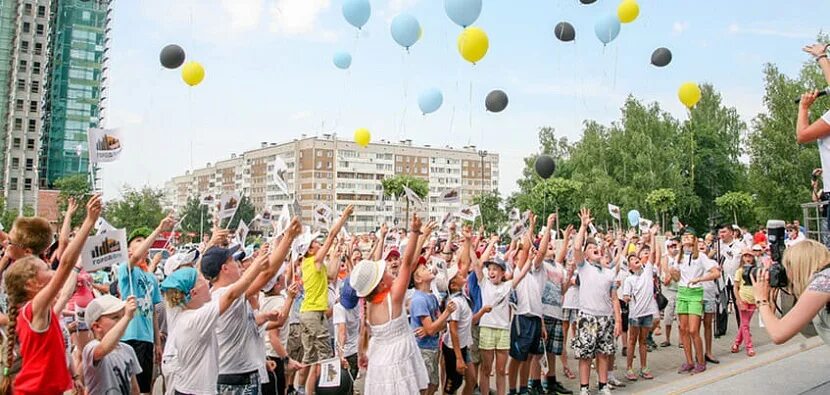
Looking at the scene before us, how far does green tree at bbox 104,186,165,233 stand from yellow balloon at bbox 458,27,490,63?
5080 cm

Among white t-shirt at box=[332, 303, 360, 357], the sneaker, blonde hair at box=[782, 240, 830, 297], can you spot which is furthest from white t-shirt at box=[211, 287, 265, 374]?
the sneaker

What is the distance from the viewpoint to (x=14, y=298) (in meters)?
3.79

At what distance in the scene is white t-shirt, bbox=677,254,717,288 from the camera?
370 inches

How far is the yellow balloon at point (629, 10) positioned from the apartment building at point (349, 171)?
319ft

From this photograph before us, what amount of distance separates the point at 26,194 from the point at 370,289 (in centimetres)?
9099

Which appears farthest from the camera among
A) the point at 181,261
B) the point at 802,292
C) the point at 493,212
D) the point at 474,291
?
the point at 493,212

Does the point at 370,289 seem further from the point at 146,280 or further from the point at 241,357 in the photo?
the point at 146,280

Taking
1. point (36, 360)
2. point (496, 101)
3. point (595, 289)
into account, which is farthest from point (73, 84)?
point (36, 360)

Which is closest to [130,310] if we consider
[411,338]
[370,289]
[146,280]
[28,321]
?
[28,321]

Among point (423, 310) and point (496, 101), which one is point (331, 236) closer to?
point (423, 310)

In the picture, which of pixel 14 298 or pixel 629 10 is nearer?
pixel 14 298

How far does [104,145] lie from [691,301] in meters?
→ 7.74

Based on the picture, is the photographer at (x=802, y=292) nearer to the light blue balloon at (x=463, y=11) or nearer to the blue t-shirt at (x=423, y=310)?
the blue t-shirt at (x=423, y=310)

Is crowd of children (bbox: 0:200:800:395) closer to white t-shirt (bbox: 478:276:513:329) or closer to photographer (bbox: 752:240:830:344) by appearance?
white t-shirt (bbox: 478:276:513:329)
